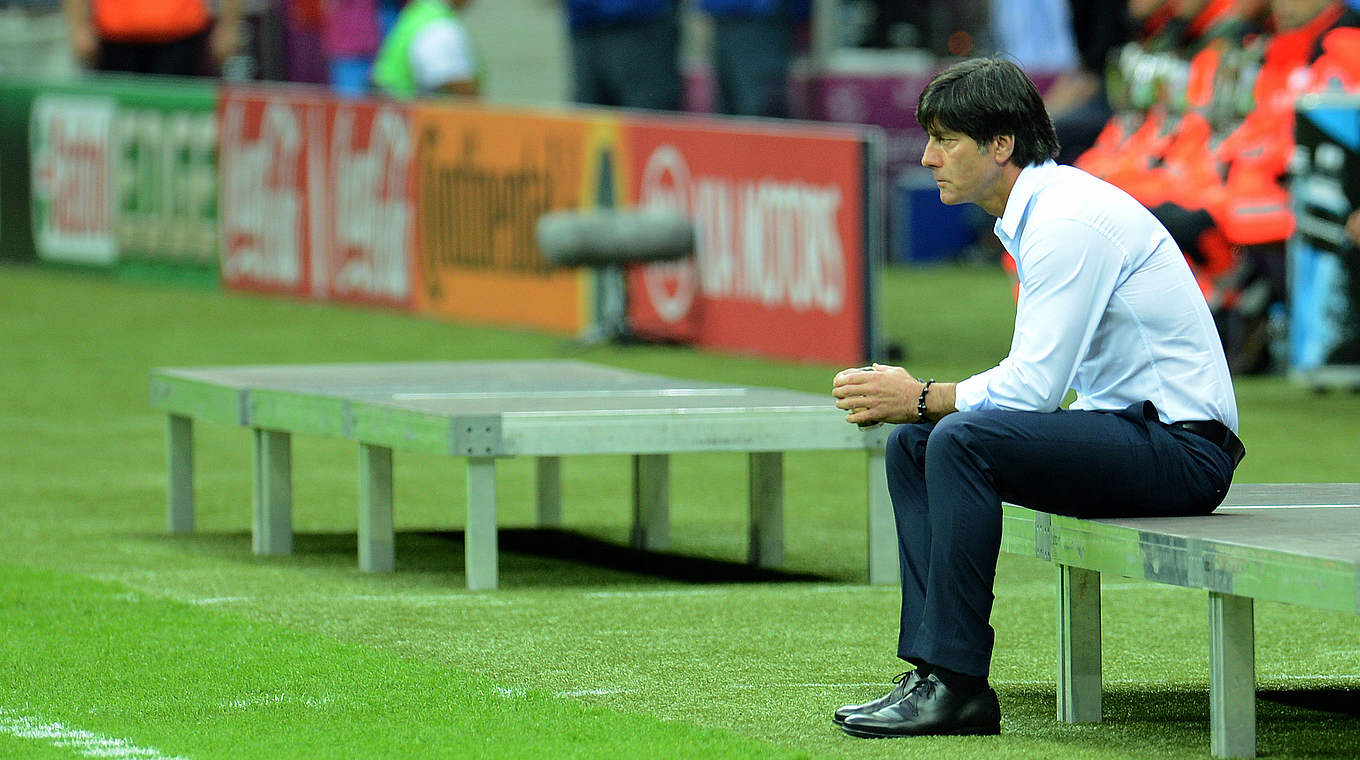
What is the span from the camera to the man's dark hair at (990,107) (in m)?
5.04

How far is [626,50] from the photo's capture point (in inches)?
635

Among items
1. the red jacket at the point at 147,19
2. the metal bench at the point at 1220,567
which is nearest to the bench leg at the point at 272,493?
the metal bench at the point at 1220,567

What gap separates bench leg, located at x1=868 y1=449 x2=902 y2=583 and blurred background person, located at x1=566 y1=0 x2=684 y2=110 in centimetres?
909

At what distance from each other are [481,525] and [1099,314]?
8.16 ft

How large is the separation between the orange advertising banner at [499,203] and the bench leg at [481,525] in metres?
7.94

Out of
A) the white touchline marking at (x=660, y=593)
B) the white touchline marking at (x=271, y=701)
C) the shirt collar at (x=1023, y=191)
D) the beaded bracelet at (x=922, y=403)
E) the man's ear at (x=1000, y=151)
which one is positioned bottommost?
the white touchline marking at (x=660, y=593)

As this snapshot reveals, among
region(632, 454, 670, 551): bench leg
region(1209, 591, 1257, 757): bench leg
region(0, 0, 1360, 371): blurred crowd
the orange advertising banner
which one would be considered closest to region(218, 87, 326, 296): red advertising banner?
region(0, 0, 1360, 371): blurred crowd

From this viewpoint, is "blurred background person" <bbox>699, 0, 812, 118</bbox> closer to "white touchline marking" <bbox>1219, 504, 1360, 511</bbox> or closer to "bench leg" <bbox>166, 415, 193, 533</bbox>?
"bench leg" <bbox>166, 415, 193, 533</bbox>

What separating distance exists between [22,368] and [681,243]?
11.7 ft

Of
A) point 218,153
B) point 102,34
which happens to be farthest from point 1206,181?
point 102,34

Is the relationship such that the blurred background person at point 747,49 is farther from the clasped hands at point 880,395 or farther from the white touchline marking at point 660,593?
the clasped hands at point 880,395

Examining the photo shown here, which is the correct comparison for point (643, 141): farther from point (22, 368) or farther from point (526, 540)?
point (526, 540)

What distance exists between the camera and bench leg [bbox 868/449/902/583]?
7.16 metres

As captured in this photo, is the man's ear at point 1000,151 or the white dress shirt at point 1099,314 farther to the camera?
the man's ear at point 1000,151
